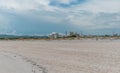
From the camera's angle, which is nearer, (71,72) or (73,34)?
(71,72)

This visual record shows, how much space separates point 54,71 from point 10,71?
2487 mm

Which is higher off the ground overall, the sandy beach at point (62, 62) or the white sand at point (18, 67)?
the white sand at point (18, 67)

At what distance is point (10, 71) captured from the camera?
14.4 m

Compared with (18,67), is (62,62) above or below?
below

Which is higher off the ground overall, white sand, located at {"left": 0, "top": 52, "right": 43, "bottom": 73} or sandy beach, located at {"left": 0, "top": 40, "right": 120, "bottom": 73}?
white sand, located at {"left": 0, "top": 52, "right": 43, "bottom": 73}

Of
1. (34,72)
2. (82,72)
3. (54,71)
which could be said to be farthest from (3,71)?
(82,72)

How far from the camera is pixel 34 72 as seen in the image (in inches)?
565

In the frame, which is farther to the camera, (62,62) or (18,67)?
(62,62)

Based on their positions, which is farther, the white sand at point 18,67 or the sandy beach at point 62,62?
the sandy beach at point 62,62

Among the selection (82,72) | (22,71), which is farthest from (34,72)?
(82,72)

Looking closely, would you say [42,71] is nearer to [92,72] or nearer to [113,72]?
[92,72]

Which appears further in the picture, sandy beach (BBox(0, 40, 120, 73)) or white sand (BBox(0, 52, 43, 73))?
sandy beach (BBox(0, 40, 120, 73))

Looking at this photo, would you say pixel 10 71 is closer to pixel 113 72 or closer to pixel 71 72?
pixel 71 72

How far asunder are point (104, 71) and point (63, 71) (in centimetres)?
233
